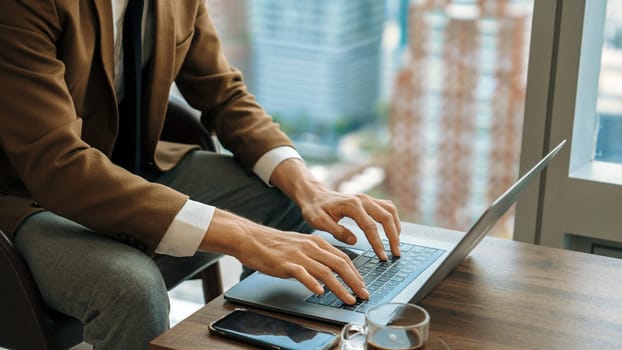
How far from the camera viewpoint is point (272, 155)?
1745 mm

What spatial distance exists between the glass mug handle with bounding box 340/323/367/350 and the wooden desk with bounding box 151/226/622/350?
0.28ft

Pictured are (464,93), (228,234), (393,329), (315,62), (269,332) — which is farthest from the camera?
(315,62)

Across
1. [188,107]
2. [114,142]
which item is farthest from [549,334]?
[188,107]

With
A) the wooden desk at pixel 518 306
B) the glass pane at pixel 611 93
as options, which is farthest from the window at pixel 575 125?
the wooden desk at pixel 518 306

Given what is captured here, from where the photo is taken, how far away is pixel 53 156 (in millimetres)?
1388

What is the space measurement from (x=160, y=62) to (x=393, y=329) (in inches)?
34.6

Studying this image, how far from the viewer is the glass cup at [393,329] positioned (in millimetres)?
994

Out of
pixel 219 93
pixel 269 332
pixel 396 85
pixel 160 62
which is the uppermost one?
pixel 160 62

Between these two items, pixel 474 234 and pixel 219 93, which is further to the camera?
pixel 219 93

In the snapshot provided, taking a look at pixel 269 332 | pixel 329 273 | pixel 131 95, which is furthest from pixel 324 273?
pixel 131 95

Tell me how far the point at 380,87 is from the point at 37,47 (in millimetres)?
1494

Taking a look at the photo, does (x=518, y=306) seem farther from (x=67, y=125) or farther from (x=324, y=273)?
(x=67, y=125)

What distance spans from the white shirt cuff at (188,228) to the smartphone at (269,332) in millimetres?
220

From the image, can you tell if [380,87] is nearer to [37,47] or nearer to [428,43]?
[428,43]
